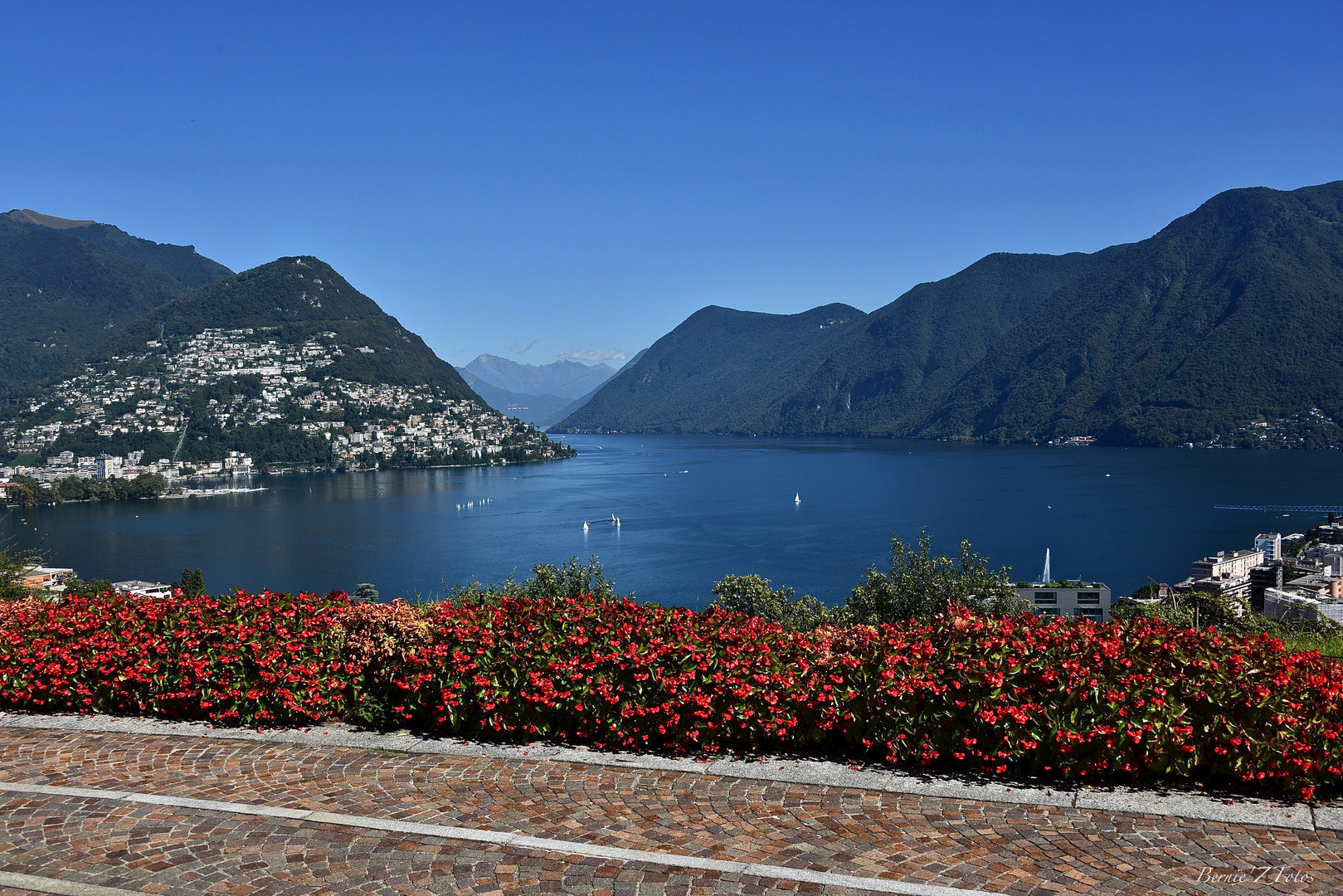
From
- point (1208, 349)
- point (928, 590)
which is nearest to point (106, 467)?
point (928, 590)

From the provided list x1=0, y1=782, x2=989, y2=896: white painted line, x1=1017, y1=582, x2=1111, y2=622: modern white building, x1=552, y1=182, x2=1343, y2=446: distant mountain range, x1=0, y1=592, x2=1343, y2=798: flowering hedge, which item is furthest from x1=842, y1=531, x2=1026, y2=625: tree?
x1=552, y1=182, x2=1343, y2=446: distant mountain range

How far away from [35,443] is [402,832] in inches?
4544

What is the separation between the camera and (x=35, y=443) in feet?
321

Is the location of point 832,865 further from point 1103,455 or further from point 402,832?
point 1103,455

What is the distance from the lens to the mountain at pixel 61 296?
148250 mm

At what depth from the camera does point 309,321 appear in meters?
148

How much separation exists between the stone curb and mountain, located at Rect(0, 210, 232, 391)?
158238 mm

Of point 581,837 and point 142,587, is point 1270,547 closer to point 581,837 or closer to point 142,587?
point 142,587

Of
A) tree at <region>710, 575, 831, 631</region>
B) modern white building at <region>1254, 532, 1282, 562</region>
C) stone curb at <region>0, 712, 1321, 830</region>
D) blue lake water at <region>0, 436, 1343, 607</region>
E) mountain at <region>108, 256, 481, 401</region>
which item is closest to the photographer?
stone curb at <region>0, 712, 1321, 830</region>

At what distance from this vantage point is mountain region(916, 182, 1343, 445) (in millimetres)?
136000

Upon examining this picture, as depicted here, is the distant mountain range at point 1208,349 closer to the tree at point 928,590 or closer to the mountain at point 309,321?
the mountain at point 309,321

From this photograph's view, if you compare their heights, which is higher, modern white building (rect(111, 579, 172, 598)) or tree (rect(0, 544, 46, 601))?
tree (rect(0, 544, 46, 601))

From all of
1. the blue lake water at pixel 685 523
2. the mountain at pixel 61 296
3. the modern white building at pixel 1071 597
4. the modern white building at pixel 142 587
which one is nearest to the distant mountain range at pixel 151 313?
the mountain at pixel 61 296

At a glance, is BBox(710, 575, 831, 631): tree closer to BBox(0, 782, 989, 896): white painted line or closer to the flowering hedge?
the flowering hedge
